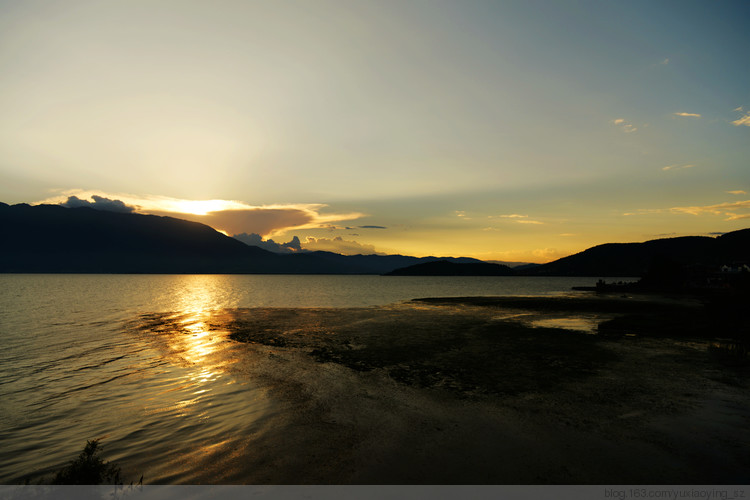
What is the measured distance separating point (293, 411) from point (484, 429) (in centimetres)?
773

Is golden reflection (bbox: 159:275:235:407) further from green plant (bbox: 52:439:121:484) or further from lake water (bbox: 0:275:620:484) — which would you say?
green plant (bbox: 52:439:121:484)

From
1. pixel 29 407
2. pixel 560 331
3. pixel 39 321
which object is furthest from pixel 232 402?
pixel 39 321

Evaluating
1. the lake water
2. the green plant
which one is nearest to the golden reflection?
the lake water

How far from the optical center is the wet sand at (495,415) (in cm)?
977

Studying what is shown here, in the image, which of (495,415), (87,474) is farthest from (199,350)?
(495,415)

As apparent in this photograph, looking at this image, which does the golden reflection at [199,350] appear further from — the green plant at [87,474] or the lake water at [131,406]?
the green plant at [87,474]

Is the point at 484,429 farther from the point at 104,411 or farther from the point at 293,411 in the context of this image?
the point at 104,411

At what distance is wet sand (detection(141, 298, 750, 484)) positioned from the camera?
32.0 ft

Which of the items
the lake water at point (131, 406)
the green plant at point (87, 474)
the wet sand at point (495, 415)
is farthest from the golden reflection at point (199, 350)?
the green plant at point (87, 474)

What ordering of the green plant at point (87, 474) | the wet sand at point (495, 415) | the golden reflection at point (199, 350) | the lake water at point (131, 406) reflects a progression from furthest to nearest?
the golden reflection at point (199, 350), the lake water at point (131, 406), the wet sand at point (495, 415), the green plant at point (87, 474)

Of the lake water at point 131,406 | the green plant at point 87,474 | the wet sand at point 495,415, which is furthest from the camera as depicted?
the lake water at point 131,406

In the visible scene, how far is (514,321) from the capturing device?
140ft

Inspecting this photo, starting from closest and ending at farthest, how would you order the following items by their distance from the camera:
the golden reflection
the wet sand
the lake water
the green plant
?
the green plant, the wet sand, the lake water, the golden reflection

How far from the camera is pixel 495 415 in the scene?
45.3 feet
